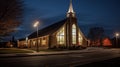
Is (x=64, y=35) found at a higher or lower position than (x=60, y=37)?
higher

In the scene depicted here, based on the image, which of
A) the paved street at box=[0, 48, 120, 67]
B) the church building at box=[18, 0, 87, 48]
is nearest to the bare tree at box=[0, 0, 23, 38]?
the paved street at box=[0, 48, 120, 67]

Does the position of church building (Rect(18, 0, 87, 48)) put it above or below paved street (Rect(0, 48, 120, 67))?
above

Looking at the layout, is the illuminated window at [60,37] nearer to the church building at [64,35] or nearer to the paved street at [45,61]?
the church building at [64,35]

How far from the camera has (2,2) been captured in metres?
38.8

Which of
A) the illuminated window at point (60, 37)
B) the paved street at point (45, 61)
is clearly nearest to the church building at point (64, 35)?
the illuminated window at point (60, 37)

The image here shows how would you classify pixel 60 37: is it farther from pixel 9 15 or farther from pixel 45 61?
pixel 45 61

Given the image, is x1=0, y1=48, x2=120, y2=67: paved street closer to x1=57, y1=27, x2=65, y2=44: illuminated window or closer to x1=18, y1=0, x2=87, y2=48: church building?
x1=18, y1=0, x2=87, y2=48: church building

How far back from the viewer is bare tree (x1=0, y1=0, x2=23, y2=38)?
1543 inches

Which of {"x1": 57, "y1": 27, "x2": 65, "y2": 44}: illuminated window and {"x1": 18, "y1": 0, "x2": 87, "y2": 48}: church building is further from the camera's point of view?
{"x1": 57, "y1": 27, "x2": 65, "y2": 44}: illuminated window

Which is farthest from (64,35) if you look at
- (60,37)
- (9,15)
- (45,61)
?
(45,61)

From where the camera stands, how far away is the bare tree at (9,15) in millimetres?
39188

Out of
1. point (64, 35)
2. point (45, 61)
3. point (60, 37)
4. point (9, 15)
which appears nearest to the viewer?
point (45, 61)

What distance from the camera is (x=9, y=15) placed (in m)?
40.0

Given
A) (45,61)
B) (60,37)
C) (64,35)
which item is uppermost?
(64,35)
